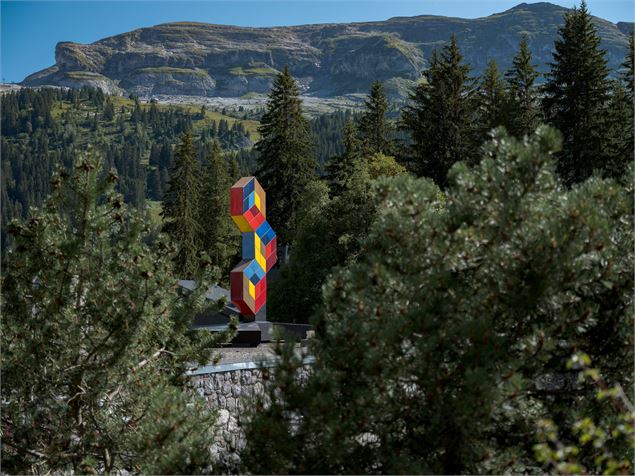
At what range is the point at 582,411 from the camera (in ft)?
16.6

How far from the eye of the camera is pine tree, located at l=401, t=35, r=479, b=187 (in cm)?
3500

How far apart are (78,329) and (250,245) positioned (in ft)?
48.2

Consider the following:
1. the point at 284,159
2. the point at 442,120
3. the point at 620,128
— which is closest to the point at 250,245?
the point at 620,128

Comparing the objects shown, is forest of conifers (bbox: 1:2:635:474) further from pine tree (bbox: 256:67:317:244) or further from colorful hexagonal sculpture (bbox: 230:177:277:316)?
pine tree (bbox: 256:67:317:244)

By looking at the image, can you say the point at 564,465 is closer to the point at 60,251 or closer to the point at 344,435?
the point at 344,435

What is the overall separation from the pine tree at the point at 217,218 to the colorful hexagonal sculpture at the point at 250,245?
83.2 ft

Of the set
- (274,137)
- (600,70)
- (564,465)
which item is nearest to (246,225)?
(600,70)

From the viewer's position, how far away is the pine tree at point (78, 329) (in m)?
6.92

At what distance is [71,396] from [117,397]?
426 mm

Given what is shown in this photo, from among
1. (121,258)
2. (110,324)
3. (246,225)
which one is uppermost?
(121,258)

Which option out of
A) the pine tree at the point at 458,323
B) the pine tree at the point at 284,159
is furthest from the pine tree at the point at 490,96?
the pine tree at the point at 458,323

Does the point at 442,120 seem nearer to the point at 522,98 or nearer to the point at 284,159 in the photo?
the point at 522,98

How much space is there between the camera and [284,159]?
41.2 m

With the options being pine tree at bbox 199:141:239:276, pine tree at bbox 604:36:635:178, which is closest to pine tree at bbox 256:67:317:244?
pine tree at bbox 199:141:239:276
